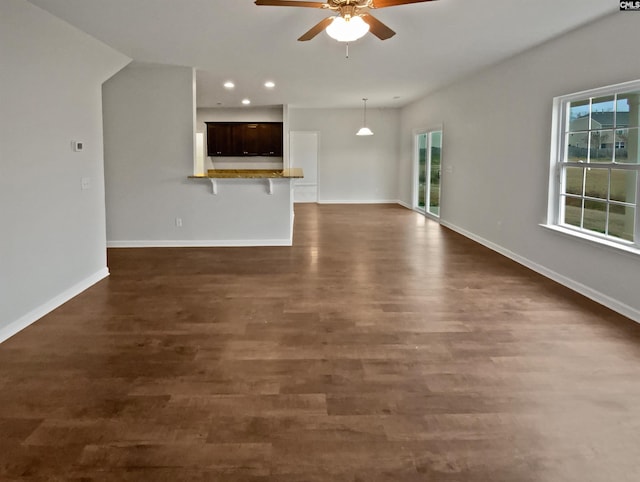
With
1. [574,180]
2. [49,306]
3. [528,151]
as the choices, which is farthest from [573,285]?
[49,306]

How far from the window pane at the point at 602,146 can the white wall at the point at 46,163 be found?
487 centimetres

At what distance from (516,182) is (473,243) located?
1.49 m

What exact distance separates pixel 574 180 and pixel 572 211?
320 mm

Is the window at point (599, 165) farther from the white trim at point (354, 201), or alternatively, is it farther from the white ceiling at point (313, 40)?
the white trim at point (354, 201)

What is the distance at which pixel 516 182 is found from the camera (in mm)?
6258

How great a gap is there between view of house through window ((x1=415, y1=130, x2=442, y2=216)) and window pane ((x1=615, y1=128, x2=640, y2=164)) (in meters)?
5.46

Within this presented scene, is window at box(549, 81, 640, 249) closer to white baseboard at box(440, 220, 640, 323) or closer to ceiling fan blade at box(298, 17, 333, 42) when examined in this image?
white baseboard at box(440, 220, 640, 323)

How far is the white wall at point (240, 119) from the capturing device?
40.2 ft

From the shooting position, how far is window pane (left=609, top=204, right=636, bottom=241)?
431cm

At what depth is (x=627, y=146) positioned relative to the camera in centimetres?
435

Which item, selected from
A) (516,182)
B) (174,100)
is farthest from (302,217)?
(516,182)

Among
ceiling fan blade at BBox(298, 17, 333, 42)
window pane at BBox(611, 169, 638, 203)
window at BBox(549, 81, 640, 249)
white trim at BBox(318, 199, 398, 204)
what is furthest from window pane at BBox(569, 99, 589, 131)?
white trim at BBox(318, 199, 398, 204)

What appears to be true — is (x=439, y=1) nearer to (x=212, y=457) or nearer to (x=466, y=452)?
(x=466, y=452)

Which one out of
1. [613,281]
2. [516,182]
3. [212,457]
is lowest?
[212,457]
